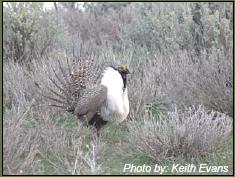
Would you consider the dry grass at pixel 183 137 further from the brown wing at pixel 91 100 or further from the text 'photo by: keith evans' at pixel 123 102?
the brown wing at pixel 91 100

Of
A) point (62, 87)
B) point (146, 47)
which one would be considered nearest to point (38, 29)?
point (146, 47)

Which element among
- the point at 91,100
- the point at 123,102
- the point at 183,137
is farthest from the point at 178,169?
Answer: the point at 91,100

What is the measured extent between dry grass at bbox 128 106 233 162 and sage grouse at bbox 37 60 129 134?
35cm

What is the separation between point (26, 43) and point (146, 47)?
7.13 ft

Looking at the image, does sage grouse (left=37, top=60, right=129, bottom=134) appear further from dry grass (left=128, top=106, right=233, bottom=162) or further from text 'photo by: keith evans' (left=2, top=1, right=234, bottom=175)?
dry grass (left=128, top=106, right=233, bottom=162)

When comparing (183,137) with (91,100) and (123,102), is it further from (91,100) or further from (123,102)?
(91,100)

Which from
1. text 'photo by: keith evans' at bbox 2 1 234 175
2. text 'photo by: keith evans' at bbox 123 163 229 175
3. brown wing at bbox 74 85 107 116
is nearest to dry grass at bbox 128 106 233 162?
text 'photo by: keith evans' at bbox 2 1 234 175

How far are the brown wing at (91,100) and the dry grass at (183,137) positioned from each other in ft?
1.58

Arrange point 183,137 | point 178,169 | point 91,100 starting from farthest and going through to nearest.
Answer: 1. point 91,100
2. point 183,137
3. point 178,169

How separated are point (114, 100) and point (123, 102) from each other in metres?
0.10

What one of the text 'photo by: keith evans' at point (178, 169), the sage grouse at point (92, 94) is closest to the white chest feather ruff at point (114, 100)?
the sage grouse at point (92, 94)

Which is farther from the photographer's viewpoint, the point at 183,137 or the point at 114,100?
the point at 114,100

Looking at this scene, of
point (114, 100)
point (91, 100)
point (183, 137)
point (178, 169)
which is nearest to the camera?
point (178, 169)

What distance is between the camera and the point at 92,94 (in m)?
5.10
